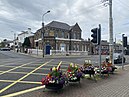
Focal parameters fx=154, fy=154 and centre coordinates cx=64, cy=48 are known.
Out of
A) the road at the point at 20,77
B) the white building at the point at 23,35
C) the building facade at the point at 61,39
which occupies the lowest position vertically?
the road at the point at 20,77

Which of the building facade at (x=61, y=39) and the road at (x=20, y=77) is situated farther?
the building facade at (x=61, y=39)

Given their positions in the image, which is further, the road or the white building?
the white building

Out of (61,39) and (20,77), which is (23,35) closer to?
(61,39)

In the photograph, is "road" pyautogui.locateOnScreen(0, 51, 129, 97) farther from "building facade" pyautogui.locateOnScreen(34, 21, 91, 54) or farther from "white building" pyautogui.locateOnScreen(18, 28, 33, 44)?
"white building" pyautogui.locateOnScreen(18, 28, 33, 44)

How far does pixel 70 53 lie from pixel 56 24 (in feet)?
38.7

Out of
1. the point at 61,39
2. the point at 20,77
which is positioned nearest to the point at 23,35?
the point at 61,39

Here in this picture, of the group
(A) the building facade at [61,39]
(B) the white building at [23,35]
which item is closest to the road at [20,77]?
(A) the building facade at [61,39]

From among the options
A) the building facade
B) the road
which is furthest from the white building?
the road

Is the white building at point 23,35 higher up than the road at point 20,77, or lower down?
higher up

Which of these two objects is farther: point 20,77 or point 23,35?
point 23,35

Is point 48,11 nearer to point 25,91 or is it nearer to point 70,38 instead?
point 70,38

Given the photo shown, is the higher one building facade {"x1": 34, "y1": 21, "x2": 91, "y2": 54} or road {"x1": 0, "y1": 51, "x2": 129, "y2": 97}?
building facade {"x1": 34, "y1": 21, "x2": 91, "y2": 54}

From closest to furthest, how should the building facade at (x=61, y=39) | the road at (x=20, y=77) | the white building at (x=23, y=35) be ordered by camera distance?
1. the road at (x=20, y=77)
2. the building facade at (x=61, y=39)
3. the white building at (x=23, y=35)

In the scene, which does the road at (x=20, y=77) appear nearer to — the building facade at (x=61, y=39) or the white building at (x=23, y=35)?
the building facade at (x=61, y=39)
